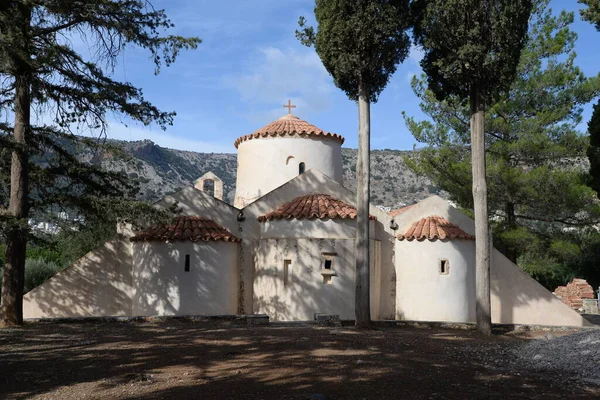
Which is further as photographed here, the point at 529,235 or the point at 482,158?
the point at 529,235

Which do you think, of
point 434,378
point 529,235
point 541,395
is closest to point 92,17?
point 434,378

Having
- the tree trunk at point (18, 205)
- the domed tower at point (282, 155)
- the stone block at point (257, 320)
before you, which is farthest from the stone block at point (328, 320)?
the domed tower at point (282, 155)

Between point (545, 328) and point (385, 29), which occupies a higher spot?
point (385, 29)

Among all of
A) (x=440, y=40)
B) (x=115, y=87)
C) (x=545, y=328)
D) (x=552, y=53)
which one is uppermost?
(x=552, y=53)

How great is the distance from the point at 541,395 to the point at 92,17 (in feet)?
38.1

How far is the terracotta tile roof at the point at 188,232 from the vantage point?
16375 millimetres

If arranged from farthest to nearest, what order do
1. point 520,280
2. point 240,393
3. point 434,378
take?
point 520,280
point 434,378
point 240,393

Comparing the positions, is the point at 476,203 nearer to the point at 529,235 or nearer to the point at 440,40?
the point at 440,40

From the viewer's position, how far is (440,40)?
1342cm

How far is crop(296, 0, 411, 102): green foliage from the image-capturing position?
12969 mm

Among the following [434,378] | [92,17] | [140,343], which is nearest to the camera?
[434,378]

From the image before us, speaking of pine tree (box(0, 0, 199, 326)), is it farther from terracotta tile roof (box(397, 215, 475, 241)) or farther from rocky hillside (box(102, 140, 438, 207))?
rocky hillside (box(102, 140, 438, 207))

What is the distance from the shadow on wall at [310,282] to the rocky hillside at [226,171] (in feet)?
190

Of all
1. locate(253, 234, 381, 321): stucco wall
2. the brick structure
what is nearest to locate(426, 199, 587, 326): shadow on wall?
locate(253, 234, 381, 321): stucco wall
